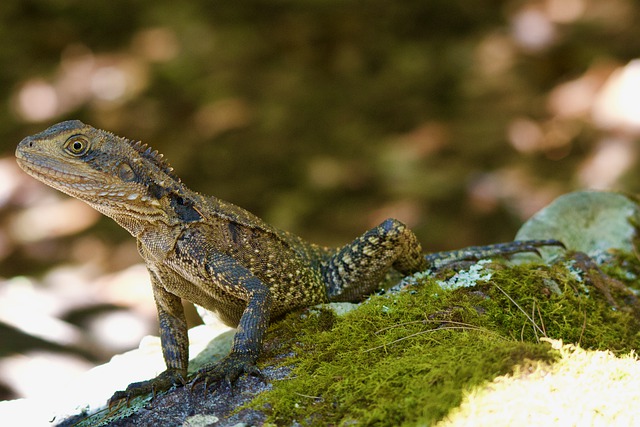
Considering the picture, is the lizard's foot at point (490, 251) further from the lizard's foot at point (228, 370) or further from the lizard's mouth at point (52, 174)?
the lizard's mouth at point (52, 174)

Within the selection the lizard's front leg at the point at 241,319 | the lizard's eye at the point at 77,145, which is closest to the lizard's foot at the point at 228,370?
the lizard's front leg at the point at 241,319

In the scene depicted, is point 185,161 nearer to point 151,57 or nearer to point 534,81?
point 151,57

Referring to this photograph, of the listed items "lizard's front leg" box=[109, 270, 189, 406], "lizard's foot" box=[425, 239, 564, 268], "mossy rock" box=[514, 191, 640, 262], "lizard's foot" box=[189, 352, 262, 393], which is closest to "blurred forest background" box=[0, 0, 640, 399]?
"mossy rock" box=[514, 191, 640, 262]

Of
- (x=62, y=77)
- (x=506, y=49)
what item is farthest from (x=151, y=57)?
(x=506, y=49)

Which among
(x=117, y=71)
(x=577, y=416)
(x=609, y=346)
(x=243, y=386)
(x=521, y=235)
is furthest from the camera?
(x=117, y=71)

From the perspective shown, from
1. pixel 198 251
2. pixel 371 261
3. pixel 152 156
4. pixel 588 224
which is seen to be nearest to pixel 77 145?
pixel 152 156

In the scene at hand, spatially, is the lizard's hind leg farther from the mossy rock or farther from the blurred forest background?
the blurred forest background

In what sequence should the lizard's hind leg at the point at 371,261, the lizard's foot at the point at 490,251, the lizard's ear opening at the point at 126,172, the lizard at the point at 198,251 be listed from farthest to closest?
the lizard's foot at the point at 490,251
the lizard's hind leg at the point at 371,261
the lizard's ear opening at the point at 126,172
the lizard at the point at 198,251
